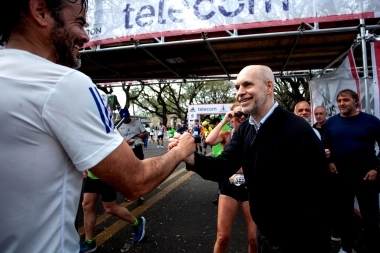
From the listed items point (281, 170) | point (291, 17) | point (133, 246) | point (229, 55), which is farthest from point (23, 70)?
point (229, 55)

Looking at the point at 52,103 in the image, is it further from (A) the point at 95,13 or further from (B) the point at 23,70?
(A) the point at 95,13

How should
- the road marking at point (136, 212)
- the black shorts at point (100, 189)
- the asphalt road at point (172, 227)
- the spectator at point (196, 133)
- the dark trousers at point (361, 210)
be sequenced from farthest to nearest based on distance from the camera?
the road marking at point (136, 212) → the black shorts at point (100, 189) → the asphalt road at point (172, 227) → the dark trousers at point (361, 210) → the spectator at point (196, 133)

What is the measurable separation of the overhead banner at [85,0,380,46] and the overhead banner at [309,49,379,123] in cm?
88

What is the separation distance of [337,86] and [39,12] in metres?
4.39

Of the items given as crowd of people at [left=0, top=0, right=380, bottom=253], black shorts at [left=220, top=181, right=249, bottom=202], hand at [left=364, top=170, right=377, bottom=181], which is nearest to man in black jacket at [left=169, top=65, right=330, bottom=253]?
crowd of people at [left=0, top=0, right=380, bottom=253]

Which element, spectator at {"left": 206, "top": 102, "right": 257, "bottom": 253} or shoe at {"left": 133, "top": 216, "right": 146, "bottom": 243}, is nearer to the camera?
spectator at {"left": 206, "top": 102, "right": 257, "bottom": 253}

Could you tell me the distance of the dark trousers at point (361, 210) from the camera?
312 cm

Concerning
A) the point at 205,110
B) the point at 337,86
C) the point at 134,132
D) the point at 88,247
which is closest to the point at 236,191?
the point at 88,247

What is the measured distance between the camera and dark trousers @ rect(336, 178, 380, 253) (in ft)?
10.2

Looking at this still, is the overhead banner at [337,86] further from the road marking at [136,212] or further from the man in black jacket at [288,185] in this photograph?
the road marking at [136,212]

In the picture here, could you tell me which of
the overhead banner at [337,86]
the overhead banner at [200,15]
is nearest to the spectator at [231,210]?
the overhead banner at [200,15]

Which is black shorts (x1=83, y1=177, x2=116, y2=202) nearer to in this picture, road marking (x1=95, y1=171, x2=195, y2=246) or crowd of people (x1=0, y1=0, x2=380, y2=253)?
road marking (x1=95, y1=171, x2=195, y2=246)

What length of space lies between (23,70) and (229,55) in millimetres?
4256

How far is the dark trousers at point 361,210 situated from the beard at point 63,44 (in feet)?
11.2
